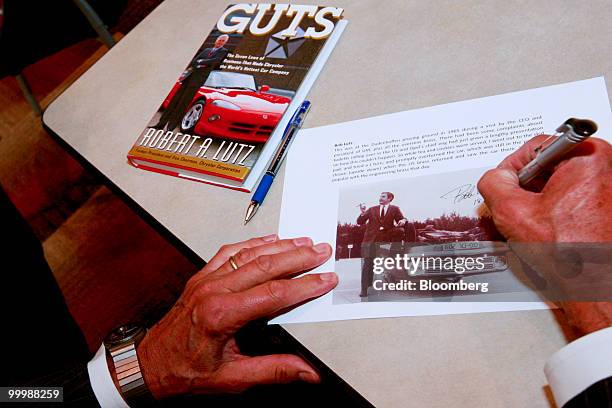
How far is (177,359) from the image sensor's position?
72 cm

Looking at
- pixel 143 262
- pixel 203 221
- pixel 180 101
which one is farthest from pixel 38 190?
pixel 203 221

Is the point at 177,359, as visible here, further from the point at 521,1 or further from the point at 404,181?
the point at 521,1

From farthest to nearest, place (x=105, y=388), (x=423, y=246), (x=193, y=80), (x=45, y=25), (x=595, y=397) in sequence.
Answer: (x=45, y=25)
(x=193, y=80)
(x=105, y=388)
(x=423, y=246)
(x=595, y=397)

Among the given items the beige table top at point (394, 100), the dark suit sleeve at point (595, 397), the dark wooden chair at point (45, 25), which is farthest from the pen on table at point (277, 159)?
the dark wooden chair at point (45, 25)

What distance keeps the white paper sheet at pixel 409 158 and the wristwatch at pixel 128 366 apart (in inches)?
10.3

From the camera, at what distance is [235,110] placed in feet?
2.68

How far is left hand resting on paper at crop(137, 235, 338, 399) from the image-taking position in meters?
0.64

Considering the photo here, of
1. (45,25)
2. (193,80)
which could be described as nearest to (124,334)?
(193,80)

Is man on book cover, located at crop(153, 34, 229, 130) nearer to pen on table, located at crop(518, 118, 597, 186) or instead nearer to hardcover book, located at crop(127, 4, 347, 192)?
hardcover book, located at crop(127, 4, 347, 192)

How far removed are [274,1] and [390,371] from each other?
71 centimetres

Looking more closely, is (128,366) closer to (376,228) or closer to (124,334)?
(124,334)

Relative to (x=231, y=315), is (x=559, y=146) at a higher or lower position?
higher

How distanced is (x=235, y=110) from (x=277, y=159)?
122 millimetres
